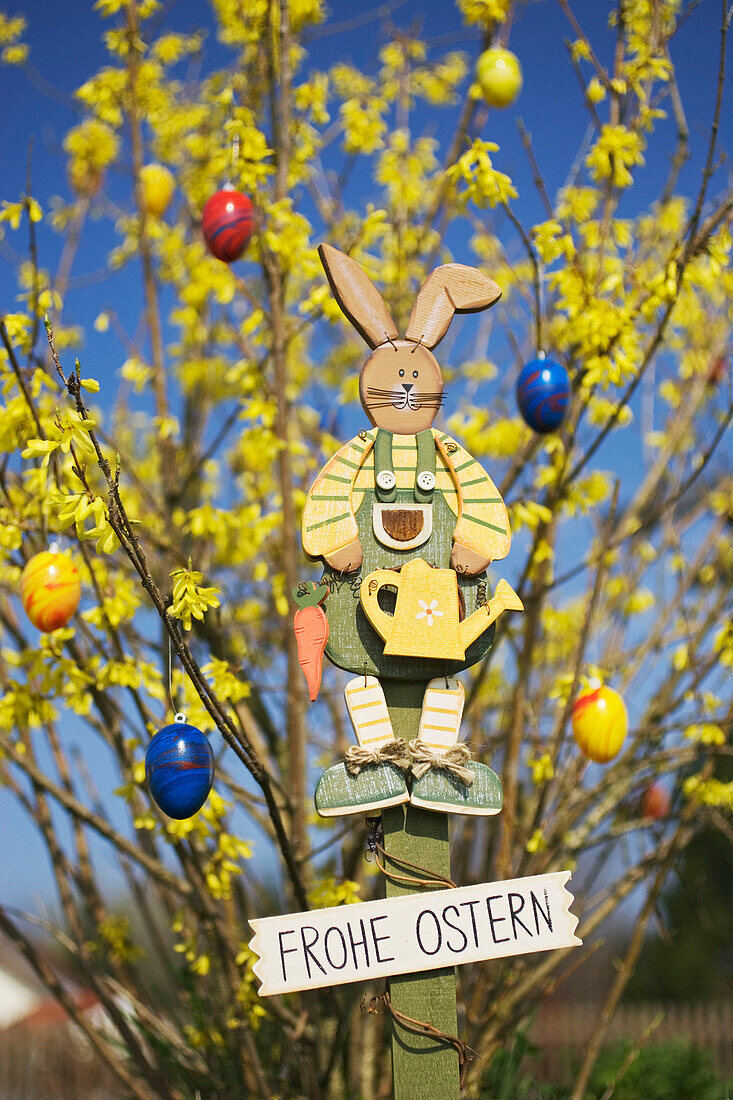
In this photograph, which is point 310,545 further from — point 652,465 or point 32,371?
point 652,465

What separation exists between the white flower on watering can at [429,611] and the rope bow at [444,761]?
303 millimetres

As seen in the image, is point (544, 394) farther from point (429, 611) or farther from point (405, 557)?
point (429, 611)

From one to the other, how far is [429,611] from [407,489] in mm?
343

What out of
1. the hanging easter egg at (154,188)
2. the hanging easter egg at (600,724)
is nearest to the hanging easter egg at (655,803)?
the hanging easter egg at (600,724)

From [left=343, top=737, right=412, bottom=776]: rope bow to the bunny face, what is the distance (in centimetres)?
81

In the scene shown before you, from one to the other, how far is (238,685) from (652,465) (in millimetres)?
3015

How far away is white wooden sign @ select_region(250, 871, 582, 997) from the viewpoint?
2.09m


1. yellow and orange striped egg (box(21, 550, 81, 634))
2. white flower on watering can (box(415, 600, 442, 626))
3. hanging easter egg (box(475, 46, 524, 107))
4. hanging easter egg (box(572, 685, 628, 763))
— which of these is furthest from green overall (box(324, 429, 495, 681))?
hanging easter egg (box(475, 46, 524, 107))

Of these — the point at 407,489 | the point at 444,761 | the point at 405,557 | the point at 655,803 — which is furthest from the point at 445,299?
the point at 655,803

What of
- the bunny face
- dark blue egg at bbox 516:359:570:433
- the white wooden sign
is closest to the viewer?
the white wooden sign

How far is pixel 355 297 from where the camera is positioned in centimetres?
255

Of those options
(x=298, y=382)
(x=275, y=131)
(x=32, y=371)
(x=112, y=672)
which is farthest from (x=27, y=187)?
(x=298, y=382)

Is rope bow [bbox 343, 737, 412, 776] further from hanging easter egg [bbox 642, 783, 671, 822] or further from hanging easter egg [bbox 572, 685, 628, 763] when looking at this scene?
hanging easter egg [bbox 642, 783, 671, 822]

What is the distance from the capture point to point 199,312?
4918mm
